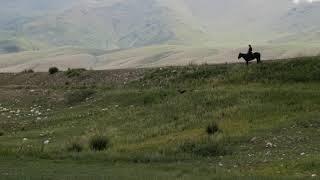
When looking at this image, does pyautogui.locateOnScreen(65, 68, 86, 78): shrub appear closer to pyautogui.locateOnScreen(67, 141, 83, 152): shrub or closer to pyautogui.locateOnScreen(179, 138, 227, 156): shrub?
pyautogui.locateOnScreen(67, 141, 83, 152): shrub

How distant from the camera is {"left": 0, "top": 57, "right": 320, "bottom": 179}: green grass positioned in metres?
23.8

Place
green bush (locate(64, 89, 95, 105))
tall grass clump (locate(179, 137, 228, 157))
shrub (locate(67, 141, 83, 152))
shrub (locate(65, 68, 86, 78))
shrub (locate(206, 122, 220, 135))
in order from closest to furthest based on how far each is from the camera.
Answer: tall grass clump (locate(179, 137, 228, 157))
shrub (locate(67, 141, 83, 152))
shrub (locate(206, 122, 220, 135))
green bush (locate(64, 89, 95, 105))
shrub (locate(65, 68, 86, 78))

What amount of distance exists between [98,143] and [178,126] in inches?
321

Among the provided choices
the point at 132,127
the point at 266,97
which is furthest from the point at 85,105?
the point at 266,97

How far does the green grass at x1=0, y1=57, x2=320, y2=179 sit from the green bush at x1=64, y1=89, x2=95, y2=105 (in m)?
0.16

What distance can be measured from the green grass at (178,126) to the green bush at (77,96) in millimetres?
164

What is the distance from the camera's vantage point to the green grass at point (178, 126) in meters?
23.8

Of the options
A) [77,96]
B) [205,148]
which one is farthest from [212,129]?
[77,96]

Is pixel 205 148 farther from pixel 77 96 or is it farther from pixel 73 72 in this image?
pixel 73 72

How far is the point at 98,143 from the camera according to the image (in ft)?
106

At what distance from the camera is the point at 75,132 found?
4091cm

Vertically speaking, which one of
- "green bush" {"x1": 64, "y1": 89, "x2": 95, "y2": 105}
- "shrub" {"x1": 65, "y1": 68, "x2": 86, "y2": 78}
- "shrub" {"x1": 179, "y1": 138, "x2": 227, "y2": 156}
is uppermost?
"shrub" {"x1": 65, "y1": 68, "x2": 86, "y2": 78}

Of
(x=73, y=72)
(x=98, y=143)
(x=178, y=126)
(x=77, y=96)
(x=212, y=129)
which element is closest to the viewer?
(x=98, y=143)

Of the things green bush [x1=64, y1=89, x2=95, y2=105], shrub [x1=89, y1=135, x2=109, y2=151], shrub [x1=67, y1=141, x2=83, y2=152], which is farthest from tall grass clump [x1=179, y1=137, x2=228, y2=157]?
green bush [x1=64, y1=89, x2=95, y2=105]
